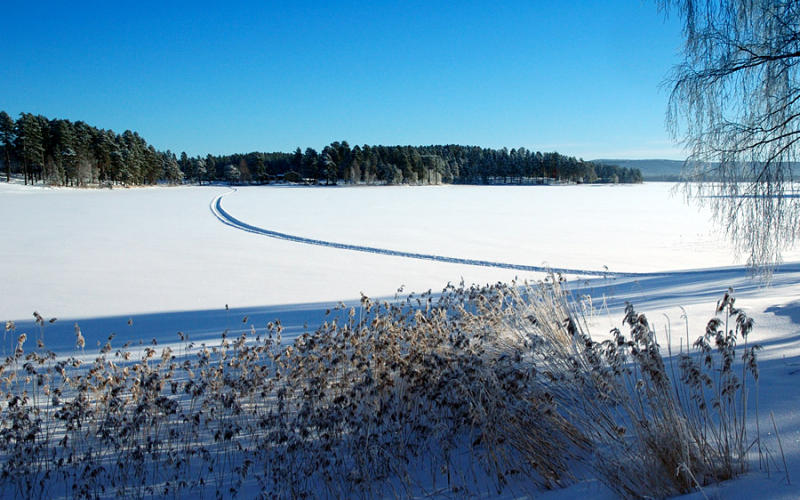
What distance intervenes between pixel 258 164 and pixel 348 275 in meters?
121

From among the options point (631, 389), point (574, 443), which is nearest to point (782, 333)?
point (631, 389)

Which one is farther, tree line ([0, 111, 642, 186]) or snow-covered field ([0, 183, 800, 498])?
tree line ([0, 111, 642, 186])

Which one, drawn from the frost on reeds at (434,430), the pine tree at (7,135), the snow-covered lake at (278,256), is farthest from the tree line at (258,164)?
the frost on reeds at (434,430)

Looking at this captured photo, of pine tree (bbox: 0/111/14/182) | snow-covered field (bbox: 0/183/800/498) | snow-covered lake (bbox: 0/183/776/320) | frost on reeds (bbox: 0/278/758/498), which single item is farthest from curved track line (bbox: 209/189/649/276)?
pine tree (bbox: 0/111/14/182)

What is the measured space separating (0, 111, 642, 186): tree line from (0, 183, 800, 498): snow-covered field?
66346 millimetres

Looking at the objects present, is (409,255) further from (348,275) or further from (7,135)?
(7,135)

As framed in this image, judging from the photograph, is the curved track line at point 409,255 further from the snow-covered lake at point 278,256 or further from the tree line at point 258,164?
the tree line at point 258,164

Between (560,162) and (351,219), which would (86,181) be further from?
(560,162)

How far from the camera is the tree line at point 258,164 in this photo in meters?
81.9

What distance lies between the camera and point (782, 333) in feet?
20.4

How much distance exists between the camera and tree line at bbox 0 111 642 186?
81938 mm

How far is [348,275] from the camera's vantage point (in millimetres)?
13148

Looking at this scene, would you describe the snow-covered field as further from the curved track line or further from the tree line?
the tree line

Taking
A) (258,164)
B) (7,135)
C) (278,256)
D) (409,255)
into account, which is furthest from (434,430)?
(258,164)
